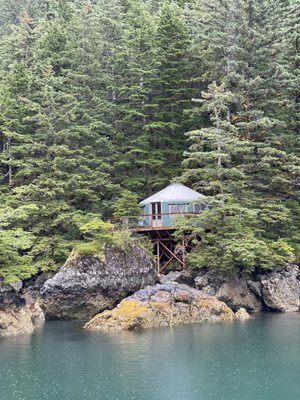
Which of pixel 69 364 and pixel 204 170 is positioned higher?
pixel 204 170

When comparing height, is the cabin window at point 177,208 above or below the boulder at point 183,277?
above

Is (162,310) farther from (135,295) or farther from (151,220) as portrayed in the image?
(151,220)

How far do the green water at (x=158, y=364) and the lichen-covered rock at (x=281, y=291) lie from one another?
5449 millimetres

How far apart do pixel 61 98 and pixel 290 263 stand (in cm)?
2038

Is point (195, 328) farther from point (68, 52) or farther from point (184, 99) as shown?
point (68, 52)

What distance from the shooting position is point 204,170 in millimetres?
37188

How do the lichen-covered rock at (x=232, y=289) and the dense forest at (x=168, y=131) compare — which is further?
the dense forest at (x=168, y=131)

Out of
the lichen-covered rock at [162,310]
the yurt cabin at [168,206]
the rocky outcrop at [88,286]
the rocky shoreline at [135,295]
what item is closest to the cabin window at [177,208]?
the yurt cabin at [168,206]

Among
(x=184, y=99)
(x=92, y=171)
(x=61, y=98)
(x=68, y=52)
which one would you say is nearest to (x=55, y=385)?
(x=92, y=171)

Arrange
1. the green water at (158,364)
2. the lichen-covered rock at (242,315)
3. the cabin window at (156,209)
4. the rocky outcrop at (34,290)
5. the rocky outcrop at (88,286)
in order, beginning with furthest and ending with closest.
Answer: the cabin window at (156,209)
the rocky outcrop at (34,290)
the rocky outcrop at (88,286)
the lichen-covered rock at (242,315)
the green water at (158,364)

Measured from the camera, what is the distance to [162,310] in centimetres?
3022

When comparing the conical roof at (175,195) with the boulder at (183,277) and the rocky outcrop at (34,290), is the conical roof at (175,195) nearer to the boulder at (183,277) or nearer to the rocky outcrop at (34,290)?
the boulder at (183,277)

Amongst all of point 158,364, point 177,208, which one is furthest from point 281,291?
point 158,364

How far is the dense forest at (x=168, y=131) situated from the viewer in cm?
3744
